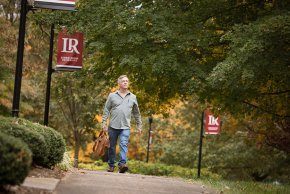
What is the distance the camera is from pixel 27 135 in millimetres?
7465

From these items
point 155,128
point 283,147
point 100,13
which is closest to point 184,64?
point 100,13

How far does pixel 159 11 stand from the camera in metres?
14.5

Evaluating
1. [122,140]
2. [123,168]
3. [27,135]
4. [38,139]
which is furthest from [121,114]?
[27,135]

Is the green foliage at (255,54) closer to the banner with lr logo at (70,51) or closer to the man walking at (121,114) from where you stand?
the man walking at (121,114)

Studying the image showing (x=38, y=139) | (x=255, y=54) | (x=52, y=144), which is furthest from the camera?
(x=255, y=54)

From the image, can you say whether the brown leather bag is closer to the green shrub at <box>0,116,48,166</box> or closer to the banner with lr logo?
the banner with lr logo

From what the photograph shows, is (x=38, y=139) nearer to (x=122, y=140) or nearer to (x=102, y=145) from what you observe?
(x=102, y=145)

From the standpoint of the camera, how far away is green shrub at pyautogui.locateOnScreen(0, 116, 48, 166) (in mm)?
7265

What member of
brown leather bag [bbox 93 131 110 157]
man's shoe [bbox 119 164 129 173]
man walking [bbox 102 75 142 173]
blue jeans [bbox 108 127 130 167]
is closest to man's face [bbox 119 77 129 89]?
man walking [bbox 102 75 142 173]

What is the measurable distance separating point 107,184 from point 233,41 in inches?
188

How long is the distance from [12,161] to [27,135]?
216 cm

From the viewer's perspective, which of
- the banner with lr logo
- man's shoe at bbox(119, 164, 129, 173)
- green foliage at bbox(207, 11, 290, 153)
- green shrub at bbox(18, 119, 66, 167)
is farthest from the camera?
the banner with lr logo

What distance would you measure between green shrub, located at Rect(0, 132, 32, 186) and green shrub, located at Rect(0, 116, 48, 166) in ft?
5.55

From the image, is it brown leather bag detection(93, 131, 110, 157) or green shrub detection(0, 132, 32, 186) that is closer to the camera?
green shrub detection(0, 132, 32, 186)
